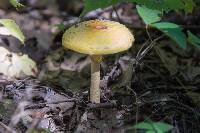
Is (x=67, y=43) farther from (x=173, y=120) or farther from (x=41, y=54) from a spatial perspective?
(x=41, y=54)

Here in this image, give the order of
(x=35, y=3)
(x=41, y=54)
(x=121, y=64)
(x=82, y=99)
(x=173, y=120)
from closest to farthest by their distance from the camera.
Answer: (x=173, y=120), (x=82, y=99), (x=121, y=64), (x=41, y=54), (x=35, y=3)

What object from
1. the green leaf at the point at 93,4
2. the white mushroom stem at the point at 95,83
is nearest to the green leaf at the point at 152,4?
the green leaf at the point at 93,4

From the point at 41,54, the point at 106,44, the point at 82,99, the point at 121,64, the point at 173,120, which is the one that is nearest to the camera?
the point at 106,44

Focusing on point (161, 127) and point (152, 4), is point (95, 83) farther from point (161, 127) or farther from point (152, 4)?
point (161, 127)

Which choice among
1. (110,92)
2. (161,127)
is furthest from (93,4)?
(161,127)

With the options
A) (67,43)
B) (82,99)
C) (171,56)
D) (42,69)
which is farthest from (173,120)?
(42,69)

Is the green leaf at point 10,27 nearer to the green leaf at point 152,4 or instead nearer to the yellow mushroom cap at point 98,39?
the yellow mushroom cap at point 98,39

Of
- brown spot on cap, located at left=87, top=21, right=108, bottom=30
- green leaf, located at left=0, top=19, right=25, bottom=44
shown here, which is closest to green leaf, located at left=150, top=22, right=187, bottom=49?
brown spot on cap, located at left=87, top=21, right=108, bottom=30
